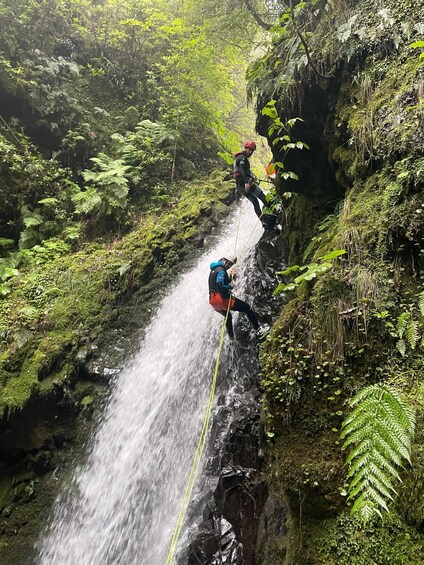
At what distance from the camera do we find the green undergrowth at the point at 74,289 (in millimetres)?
7000

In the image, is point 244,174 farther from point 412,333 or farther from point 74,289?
point 412,333

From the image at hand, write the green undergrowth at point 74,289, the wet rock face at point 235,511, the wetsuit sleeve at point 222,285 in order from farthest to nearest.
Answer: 1. the green undergrowth at point 74,289
2. the wetsuit sleeve at point 222,285
3. the wet rock face at point 235,511

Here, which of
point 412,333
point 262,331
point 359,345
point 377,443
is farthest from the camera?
point 262,331

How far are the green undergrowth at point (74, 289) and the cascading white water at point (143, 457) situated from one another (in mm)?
1335

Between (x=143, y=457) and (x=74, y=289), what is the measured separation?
4.20 m

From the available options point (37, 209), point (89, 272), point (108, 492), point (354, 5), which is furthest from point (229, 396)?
point (37, 209)

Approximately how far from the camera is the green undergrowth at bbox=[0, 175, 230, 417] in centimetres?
700

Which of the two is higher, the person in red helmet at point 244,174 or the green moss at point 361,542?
the person in red helmet at point 244,174

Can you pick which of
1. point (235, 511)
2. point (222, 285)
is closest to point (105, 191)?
point (222, 285)

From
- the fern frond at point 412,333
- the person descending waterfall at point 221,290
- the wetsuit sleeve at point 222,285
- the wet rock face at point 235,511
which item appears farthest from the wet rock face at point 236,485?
the fern frond at point 412,333

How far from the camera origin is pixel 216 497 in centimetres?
417

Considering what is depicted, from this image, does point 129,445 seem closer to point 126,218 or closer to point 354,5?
point 126,218

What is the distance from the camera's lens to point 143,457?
18.2 ft

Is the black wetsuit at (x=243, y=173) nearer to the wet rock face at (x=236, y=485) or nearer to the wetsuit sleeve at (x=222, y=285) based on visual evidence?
the wetsuit sleeve at (x=222, y=285)
